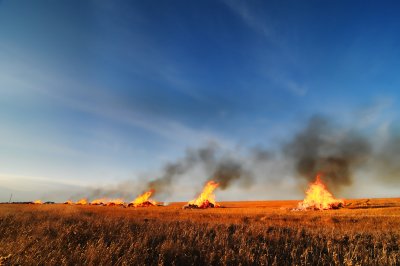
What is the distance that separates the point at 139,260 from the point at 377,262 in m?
7.40

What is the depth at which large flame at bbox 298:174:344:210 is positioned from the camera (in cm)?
4772

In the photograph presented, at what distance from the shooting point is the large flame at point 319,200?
47.7m

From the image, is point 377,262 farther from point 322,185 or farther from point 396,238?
point 322,185

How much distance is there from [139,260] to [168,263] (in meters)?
0.90

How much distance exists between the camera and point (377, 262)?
829 cm

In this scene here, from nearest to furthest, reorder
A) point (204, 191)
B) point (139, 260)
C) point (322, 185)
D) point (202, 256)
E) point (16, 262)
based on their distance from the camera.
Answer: point (16, 262) → point (139, 260) → point (202, 256) → point (322, 185) → point (204, 191)

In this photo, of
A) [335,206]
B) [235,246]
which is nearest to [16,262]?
→ [235,246]

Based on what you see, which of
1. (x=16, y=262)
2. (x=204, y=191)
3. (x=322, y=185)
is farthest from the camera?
(x=204, y=191)

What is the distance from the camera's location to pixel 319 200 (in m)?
49.0

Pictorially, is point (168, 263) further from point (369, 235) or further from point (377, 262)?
point (369, 235)

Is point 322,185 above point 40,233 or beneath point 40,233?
above

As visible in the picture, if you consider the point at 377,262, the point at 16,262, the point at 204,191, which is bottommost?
the point at 377,262

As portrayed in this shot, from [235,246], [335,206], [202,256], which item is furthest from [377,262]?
[335,206]

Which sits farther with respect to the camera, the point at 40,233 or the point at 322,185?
the point at 322,185
